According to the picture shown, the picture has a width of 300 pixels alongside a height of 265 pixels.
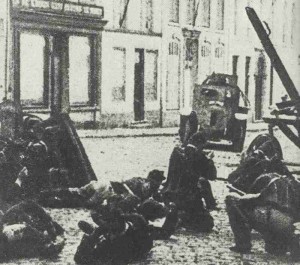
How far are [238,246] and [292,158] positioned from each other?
5509 mm

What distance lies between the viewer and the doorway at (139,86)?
8.72 meters

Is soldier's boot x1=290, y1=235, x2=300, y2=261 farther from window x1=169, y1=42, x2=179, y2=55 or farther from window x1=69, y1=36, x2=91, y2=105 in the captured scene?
window x1=169, y1=42, x2=179, y2=55

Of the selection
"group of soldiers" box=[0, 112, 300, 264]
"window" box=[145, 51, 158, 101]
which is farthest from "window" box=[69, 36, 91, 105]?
"group of soldiers" box=[0, 112, 300, 264]

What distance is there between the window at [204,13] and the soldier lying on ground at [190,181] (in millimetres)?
2258

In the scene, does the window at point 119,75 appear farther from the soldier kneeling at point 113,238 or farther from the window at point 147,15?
the soldier kneeling at point 113,238

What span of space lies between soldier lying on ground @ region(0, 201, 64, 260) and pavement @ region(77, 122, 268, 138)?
10.1ft

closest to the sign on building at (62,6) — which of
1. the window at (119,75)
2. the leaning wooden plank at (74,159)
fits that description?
the window at (119,75)

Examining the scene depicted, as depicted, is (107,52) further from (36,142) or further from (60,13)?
(36,142)

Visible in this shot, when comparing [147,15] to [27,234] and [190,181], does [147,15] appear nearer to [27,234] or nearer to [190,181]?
[190,181]

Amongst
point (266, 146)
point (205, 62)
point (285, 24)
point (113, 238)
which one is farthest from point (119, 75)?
point (113, 238)

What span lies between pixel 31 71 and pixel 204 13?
2.19 metres

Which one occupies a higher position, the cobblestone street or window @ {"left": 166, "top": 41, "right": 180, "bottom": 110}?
window @ {"left": 166, "top": 41, "right": 180, "bottom": 110}

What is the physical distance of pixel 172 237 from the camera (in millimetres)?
6430

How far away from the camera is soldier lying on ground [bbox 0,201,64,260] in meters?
5.62
